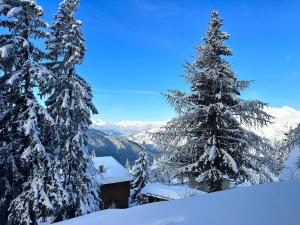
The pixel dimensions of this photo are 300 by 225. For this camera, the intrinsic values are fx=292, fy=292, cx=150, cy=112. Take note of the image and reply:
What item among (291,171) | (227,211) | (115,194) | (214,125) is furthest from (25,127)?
(115,194)

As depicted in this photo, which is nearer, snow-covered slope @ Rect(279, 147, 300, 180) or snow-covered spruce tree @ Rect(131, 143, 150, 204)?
snow-covered slope @ Rect(279, 147, 300, 180)

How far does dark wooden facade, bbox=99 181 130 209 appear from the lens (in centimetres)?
3828

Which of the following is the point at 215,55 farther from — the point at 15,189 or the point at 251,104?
the point at 15,189

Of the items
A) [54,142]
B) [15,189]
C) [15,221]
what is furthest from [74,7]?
[15,221]

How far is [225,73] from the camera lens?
14375 mm

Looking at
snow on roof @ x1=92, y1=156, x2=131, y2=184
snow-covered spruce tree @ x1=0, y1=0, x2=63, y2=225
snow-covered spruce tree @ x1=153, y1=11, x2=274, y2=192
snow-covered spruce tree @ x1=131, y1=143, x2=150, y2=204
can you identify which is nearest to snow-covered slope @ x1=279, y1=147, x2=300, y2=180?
snow-covered spruce tree @ x1=153, y1=11, x2=274, y2=192

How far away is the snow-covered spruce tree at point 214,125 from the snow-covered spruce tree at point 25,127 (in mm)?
5659

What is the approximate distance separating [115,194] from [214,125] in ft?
94.1

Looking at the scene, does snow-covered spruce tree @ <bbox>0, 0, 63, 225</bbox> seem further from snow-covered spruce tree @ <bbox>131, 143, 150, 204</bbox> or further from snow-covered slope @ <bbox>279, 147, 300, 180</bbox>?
snow-covered spruce tree @ <bbox>131, 143, 150, 204</bbox>

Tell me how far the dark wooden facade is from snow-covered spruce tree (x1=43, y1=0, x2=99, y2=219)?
20946 millimetres

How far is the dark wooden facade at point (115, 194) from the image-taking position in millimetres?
38281

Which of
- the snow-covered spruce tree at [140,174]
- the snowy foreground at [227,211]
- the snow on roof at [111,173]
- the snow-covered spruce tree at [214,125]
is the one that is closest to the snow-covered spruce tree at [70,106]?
the snow-covered spruce tree at [214,125]

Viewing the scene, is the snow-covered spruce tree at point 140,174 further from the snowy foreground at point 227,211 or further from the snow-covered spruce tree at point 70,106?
the snowy foreground at point 227,211

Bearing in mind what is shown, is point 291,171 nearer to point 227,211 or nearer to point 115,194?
point 227,211
